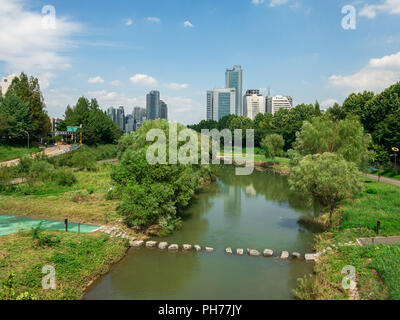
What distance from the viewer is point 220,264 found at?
13.6m

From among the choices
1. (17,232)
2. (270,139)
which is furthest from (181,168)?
(270,139)

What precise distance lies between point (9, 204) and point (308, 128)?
23272mm

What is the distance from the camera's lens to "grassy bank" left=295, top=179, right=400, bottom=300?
10055 millimetres

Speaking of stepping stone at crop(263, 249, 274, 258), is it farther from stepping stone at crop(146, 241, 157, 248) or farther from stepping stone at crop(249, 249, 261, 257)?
stepping stone at crop(146, 241, 157, 248)

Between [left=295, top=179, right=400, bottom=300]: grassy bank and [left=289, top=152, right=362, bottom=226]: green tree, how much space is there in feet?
5.04

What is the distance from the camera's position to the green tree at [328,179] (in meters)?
15.5

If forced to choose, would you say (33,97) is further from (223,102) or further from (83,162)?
(223,102)

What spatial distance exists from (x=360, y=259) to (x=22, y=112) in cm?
4443

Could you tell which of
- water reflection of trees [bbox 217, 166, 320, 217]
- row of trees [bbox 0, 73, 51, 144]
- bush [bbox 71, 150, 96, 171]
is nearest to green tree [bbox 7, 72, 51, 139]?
row of trees [bbox 0, 73, 51, 144]

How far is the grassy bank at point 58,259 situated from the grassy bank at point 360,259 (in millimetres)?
7702

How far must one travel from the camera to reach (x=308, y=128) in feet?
88.2

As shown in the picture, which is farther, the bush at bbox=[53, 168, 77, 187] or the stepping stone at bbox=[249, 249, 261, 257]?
the bush at bbox=[53, 168, 77, 187]
